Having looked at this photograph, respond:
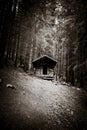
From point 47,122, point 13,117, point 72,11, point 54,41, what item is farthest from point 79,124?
point 54,41

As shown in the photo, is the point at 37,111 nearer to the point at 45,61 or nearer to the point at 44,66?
the point at 44,66

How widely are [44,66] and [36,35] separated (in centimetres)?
1020

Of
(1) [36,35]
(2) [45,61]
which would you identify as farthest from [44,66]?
(1) [36,35]

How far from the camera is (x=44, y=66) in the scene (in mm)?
16438

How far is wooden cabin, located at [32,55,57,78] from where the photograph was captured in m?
16.1

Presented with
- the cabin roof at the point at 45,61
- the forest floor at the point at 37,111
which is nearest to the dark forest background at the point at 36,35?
the cabin roof at the point at 45,61

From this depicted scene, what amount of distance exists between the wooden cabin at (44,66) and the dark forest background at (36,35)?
2181 millimetres

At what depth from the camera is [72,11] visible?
11.8 m

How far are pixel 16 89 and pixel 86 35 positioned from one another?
611cm

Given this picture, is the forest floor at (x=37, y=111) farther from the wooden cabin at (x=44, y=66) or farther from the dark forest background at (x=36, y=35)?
the wooden cabin at (x=44, y=66)

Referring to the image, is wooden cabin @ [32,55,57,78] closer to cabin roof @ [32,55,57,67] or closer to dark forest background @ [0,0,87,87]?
cabin roof @ [32,55,57,67]

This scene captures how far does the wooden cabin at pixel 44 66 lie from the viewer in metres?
16.1

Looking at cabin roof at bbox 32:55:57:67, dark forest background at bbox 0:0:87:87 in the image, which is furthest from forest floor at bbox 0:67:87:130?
cabin roof at bbox 32:55:57:67

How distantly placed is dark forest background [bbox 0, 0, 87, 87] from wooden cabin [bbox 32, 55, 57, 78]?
2.18 metres
